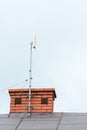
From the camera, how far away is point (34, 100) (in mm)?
17422

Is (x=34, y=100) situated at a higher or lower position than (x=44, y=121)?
higher

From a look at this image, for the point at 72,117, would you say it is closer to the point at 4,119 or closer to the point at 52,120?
the point at 52,120

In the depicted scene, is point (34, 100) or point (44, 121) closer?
point (44, 121)

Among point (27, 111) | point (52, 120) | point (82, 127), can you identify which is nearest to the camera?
point (82, 127)

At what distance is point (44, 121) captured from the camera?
16.0 m

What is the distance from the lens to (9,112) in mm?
17484

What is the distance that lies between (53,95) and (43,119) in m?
1.24

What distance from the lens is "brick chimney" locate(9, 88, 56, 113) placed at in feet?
56.7

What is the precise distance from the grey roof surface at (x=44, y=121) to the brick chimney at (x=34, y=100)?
226 millimetres

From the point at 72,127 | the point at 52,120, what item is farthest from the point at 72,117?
the point at 72,127

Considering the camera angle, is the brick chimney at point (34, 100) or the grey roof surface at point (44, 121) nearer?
the grey roof surface at point (44, 121)

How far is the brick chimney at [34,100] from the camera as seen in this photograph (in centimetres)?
1728

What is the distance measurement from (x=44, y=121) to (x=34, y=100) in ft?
5.01

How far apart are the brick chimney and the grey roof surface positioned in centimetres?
23
